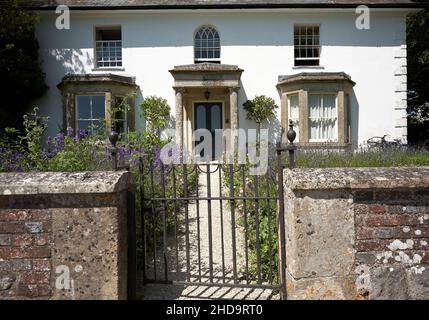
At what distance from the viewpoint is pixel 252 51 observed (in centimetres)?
1238

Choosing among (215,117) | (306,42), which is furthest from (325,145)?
(215,117)

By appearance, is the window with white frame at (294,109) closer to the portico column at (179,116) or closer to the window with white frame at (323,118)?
the window with white frame at (323,118)

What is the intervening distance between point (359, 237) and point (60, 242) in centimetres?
245

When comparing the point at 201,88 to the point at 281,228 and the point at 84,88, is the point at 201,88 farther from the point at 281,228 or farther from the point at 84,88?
the point at 281,228

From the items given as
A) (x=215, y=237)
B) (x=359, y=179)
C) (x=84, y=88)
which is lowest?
(x=215, y=237)

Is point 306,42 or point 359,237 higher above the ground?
point 306,42

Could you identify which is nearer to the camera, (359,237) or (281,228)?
(359,237)

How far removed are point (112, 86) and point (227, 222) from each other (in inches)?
322

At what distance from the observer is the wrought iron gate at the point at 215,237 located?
335 cm

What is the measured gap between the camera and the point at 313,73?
11766mm

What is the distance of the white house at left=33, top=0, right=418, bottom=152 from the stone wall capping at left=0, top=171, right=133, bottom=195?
31.0 feet

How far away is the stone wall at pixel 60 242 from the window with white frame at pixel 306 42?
11.7m

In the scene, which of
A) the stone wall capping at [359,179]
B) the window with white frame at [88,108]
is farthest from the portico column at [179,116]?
the stone wall capping at [359,179]

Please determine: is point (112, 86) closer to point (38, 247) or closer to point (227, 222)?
point (227, 222)
